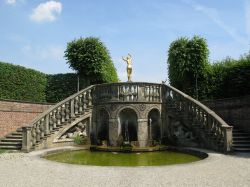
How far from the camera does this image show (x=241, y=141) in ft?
49.3

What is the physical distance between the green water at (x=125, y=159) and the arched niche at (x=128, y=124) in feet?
7.26

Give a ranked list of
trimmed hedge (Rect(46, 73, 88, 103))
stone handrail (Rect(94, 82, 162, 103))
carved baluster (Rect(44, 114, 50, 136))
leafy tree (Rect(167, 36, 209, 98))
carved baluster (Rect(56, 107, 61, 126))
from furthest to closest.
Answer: trimmed hedge (Rect(46, 73, 88, 103)), leafy tree (Rect(167, 36, 209, 98)), stone handrail (Rect(94, 82, 162, 103)), carved baluster (Rect(56, 107, 61, 126)), carved baluster (Rect(44, 114, 50, 136))

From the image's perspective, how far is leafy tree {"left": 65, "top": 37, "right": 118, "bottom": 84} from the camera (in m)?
23.5

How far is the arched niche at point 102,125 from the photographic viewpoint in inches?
Answer: 680

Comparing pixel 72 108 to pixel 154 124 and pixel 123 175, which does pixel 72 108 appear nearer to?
pixel 154 124

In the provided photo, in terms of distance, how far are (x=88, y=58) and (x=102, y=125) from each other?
746cm

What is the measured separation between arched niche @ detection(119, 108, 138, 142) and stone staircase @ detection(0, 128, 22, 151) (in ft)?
16.7

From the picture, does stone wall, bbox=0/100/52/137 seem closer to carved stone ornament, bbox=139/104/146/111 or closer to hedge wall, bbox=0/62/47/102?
hedge wall, bbox=0/62/47/102

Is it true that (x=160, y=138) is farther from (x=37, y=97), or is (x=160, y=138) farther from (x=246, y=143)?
(x=37, y=97)

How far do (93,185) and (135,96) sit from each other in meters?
9.13

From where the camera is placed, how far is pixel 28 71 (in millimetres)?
21828

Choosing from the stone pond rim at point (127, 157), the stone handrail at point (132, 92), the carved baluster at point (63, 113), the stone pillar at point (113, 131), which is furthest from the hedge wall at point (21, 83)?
the stone pillar at point (113, 131)

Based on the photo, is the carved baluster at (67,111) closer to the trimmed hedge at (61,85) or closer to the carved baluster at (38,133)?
the carved baluster at (38,133)

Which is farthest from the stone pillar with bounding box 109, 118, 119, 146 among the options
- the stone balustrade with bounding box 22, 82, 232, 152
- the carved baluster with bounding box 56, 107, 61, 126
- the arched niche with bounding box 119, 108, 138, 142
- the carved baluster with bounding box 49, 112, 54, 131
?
the carved baluster with bounding box 49, 112, 54, 131
